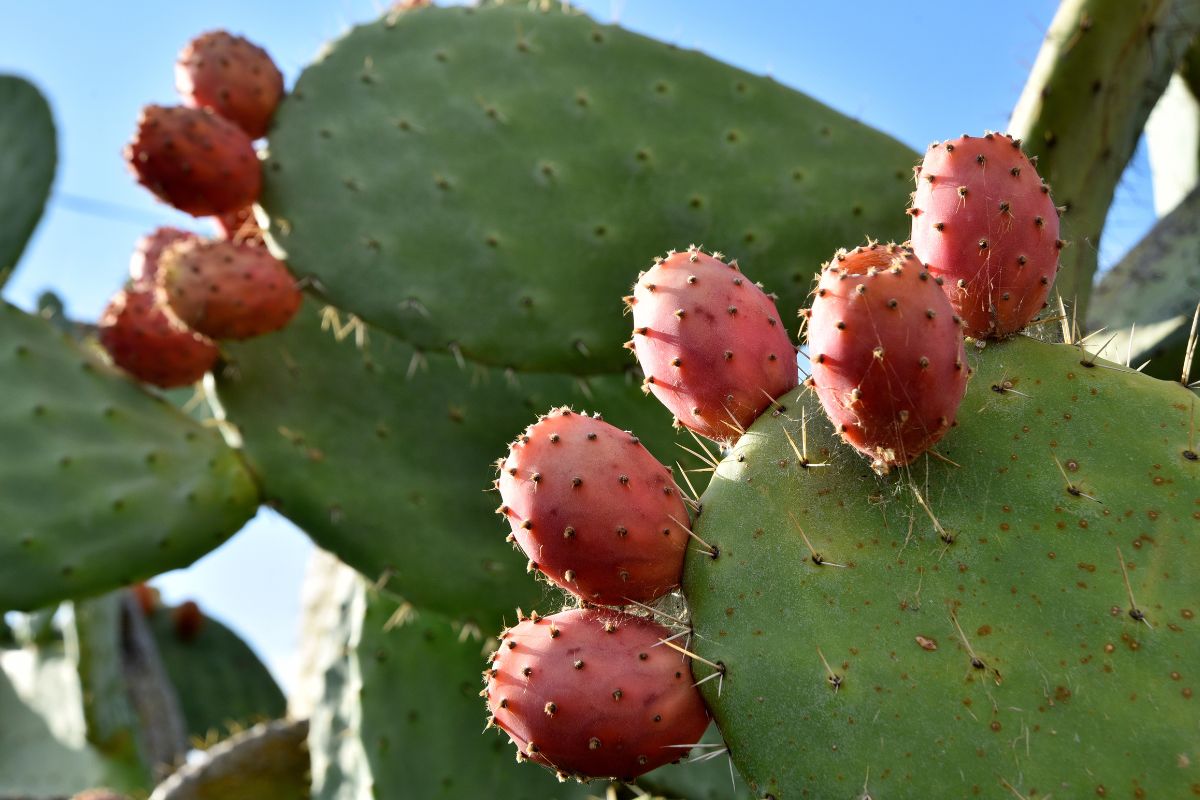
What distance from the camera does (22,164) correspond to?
3172 mm

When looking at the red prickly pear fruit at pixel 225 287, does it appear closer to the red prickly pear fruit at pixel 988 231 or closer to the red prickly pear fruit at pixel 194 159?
the red prickly pear fruit at pixel 194 159

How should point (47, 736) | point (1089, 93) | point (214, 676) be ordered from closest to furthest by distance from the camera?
point (1089, 93) → point (47, 736) → point (214, 676)

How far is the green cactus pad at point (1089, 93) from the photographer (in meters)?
1.90

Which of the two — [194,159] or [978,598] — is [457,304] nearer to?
[194,159]

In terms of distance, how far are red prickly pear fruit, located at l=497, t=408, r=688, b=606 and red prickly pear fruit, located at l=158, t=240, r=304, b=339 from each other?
1182mm

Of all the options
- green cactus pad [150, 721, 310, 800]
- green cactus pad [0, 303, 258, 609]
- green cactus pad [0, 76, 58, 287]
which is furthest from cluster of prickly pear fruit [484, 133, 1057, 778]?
green cactus pad [0, 76, 58, 287]

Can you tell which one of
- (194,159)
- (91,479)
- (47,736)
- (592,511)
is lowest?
(47,736)

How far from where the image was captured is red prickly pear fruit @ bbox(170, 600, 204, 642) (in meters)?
4.42

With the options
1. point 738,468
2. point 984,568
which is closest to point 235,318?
point 738,468

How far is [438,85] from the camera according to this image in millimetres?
2227

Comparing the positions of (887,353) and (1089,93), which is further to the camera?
(1089,93)

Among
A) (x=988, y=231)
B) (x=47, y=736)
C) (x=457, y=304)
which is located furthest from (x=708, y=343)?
(x=47, y=736)

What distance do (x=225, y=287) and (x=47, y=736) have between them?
236cm

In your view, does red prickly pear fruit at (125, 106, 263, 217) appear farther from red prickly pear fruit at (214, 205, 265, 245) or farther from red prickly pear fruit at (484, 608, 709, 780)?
red prickly pear fruit at (484, 608, 709, 780)
